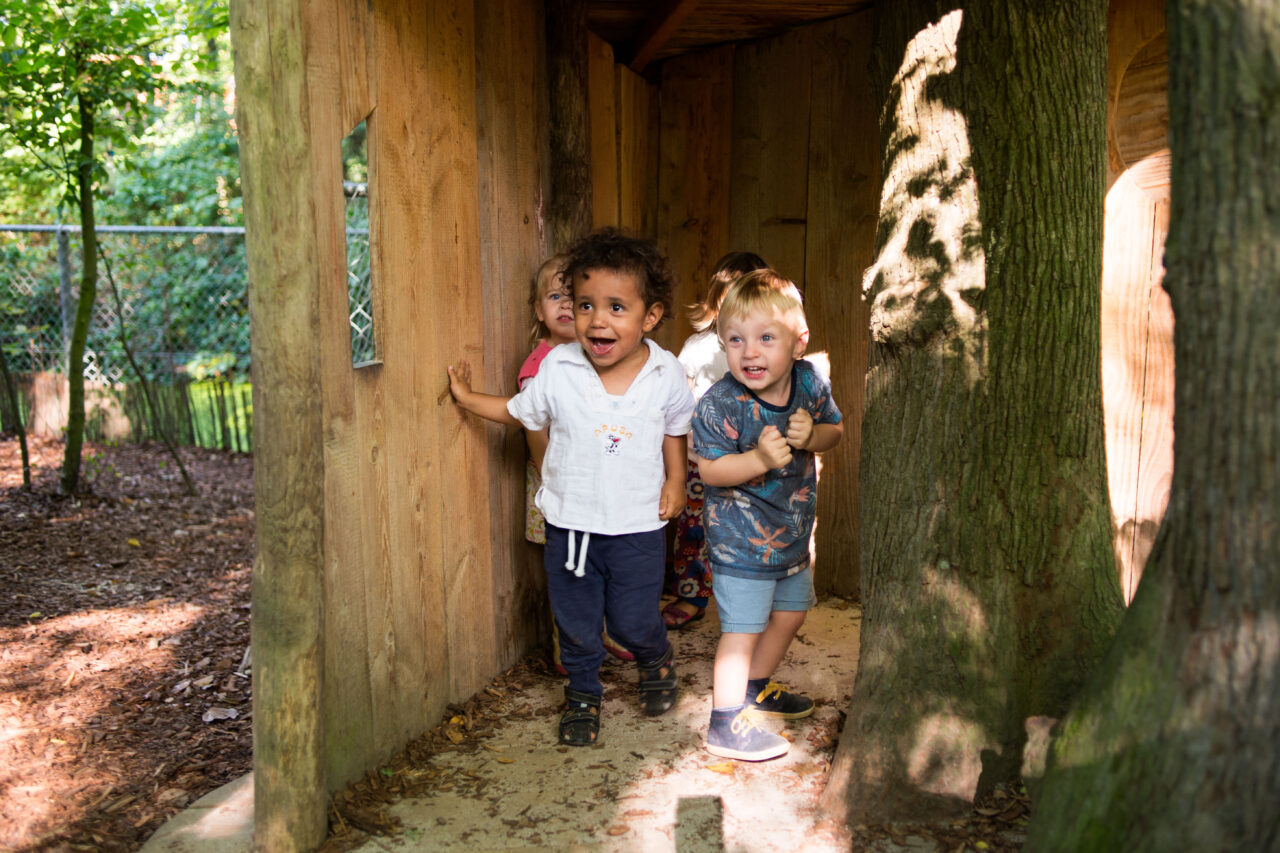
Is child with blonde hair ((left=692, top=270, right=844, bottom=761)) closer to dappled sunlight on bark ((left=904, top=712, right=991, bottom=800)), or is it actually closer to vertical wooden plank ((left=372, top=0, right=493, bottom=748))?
dappled sunlight on bark ((left=904, top=712, right=991, bottom=800))

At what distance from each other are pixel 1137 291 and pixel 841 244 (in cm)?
150

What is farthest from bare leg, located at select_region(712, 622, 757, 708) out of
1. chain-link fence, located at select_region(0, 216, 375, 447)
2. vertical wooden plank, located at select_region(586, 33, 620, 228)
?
chain-link fence, located at select_region(0, 216, 375, 447)

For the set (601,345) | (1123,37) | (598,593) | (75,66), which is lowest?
(598,593)

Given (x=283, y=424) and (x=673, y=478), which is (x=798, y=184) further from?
(x=283, y=424)

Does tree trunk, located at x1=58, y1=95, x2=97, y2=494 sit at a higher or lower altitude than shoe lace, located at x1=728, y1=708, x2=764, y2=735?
higher

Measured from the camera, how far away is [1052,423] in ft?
9.26

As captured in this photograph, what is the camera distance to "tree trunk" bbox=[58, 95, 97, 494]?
6.46 meters

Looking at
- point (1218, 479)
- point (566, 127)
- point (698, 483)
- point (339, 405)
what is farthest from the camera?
point (698, 483)

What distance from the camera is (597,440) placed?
3562 millimetres

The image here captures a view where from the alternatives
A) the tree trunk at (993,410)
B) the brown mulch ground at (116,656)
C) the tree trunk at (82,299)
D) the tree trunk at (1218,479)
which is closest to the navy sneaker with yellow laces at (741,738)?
the tree trunk at (993,410)

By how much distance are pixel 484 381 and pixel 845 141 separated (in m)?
2.33

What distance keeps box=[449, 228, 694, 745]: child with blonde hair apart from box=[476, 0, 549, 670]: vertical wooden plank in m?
0.37

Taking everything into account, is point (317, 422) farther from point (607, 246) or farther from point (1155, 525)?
point (1155, 525)

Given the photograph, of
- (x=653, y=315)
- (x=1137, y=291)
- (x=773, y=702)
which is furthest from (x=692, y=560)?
(x=1137, y=291)
